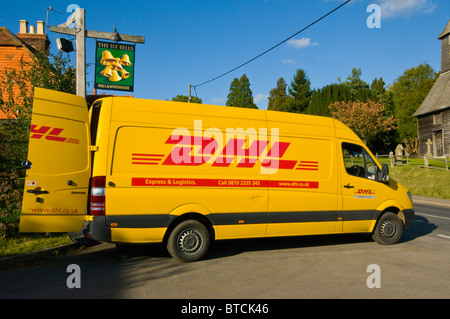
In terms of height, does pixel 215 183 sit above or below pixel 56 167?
below

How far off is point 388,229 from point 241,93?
62851 millimetres

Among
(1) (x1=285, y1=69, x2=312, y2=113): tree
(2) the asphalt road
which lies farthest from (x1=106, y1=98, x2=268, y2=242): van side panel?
(1) (x1=285, y1=69, x2=312, y2=113): tree

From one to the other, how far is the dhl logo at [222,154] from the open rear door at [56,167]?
1.07m

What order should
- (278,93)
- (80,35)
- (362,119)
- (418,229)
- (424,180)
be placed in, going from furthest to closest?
(278,93) → (362,119) → (424,180) → (418,229) → (80,35)

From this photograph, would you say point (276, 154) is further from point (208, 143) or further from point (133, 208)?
point (133, 208)

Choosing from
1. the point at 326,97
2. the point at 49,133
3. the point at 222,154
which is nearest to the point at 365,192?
the point at 222,154

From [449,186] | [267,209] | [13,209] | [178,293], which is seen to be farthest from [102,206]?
[449,186]

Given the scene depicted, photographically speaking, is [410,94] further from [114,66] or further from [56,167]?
[56,167]

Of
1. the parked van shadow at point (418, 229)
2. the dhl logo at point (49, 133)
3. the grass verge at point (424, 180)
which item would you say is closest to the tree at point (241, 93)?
the grass verge at point (424, 180)

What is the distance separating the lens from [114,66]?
32.3ft

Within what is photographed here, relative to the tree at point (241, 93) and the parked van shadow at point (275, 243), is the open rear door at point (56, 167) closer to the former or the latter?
the parked van shadow at point (275, 243)

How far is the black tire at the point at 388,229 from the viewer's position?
745cm

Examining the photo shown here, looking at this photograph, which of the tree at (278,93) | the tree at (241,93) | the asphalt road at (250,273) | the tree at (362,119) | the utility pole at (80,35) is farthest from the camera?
the tree at (278,93)

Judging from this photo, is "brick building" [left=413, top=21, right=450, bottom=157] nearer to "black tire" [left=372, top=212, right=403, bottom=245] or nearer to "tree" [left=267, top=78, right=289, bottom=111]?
"black tire" [left=372, top=212, right=403, bottom=245]
